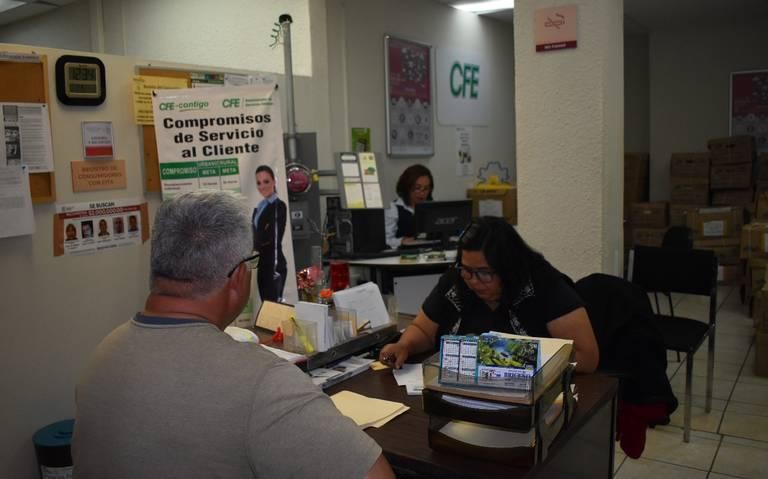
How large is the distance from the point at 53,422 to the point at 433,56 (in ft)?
16.5

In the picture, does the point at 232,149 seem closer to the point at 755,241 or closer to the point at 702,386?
the point at 702,386

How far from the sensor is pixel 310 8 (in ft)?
15.1

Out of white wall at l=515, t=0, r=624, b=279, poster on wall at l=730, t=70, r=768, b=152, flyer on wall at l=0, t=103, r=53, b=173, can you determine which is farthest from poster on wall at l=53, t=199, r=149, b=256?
poster on wall at l=730, t=70, r=768, b=152

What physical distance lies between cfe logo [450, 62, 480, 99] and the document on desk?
501 centimetres

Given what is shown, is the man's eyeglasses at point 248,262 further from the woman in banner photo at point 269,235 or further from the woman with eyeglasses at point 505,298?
the woman in banner photo at point 269,235

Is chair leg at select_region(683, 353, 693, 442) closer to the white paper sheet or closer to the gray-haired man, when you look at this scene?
the gray-haired man

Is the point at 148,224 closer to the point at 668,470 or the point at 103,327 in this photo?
the point at 103,327

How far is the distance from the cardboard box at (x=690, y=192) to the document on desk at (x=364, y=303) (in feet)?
20.6

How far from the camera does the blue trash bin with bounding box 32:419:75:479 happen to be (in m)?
2.62

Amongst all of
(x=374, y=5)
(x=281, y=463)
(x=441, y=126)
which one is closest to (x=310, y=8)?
(x=374, y=5)

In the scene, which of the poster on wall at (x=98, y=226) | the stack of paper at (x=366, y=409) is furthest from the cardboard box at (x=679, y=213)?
the stack of paper at (x=366, y=409)

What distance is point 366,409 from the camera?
183cm

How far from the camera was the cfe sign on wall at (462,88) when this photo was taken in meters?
6.88

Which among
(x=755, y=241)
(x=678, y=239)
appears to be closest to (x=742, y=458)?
(x=678, y=239)
